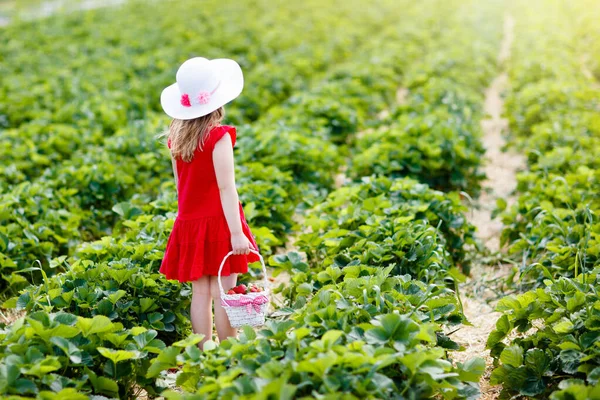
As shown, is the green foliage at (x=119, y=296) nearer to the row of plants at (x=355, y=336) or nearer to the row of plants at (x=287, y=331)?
the row of plants at (x=287, y=331)

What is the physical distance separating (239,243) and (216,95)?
0.69 metres

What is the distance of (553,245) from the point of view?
165 inches

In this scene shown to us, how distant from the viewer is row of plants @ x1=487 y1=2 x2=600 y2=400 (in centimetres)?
294

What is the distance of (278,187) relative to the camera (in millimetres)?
4961

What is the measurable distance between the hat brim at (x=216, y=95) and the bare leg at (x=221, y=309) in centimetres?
80

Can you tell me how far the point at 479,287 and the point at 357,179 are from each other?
156 centimetres

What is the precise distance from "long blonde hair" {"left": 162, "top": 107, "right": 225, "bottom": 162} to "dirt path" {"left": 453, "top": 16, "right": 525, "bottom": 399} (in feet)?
5.53

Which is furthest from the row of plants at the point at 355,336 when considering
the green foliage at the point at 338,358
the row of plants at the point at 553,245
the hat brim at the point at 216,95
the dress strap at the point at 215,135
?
the hat brim at the point at 216,95

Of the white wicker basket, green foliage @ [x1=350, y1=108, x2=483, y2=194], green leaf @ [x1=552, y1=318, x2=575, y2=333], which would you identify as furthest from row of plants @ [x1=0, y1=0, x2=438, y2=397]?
green foliage @ [x1=350, y1=108, x2=483, y2=194]

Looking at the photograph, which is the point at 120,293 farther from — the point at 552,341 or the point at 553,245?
the point at 553,245

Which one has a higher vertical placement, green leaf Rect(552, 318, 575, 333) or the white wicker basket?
the white wicker basket

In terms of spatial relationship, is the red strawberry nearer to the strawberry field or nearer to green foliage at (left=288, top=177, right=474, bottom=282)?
the strawberry field

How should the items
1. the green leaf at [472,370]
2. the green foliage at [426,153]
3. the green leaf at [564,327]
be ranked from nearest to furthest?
1. the green leaf at [472,370]
2. the green leaf at [564,327]
3. the green foliage at [426,153]

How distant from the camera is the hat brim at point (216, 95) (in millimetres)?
3047
